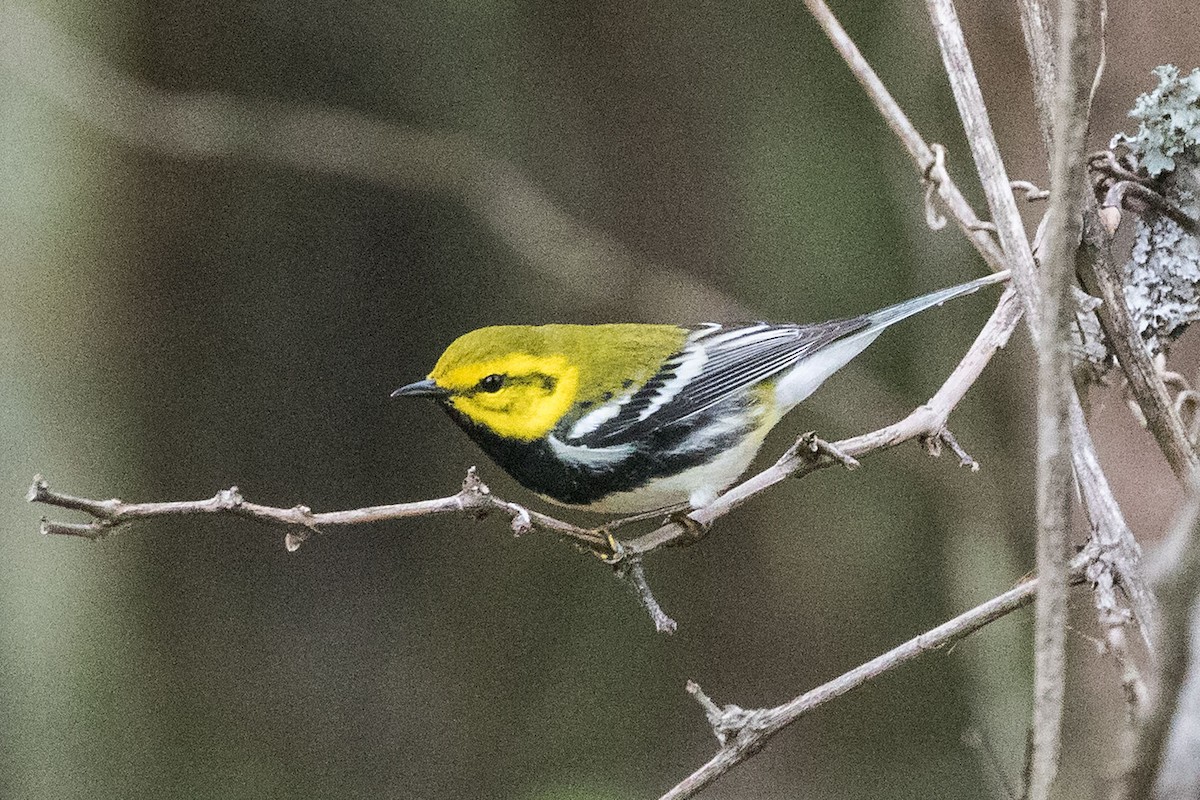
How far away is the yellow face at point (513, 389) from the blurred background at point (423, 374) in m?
0.44

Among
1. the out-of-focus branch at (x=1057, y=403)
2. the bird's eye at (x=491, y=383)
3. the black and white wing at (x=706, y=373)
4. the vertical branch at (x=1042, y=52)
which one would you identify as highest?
the vertical branch at (x=1042, y=52)

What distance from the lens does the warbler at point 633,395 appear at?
129 cm

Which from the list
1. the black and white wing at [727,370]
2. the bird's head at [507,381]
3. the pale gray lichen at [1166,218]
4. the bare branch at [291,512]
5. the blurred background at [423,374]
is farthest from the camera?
the blurred background at [423,374]

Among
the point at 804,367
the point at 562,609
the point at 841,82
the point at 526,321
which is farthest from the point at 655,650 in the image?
the point at 841,82

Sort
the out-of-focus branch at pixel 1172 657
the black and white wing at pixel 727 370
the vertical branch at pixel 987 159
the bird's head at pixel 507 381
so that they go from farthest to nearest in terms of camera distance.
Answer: the black and white wing at pixel 727 370
the bird's head at pixel 507 381
the vertical branch at pixel 987 159
the out-of-focus branch at pixel 1172 657

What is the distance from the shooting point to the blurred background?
186 centimetres

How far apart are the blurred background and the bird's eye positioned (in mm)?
560

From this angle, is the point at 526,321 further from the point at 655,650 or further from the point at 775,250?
the point at 655,650

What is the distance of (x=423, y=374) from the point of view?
5.95 feet

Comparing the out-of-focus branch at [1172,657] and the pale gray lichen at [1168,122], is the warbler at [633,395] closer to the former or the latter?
the pale gray lichen at [1168,122]

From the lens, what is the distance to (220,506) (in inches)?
36.5

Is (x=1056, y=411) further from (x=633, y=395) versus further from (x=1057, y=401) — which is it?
(x=633, y=395)

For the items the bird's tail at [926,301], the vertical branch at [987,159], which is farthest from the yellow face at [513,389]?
the vertical branch at [987,159]

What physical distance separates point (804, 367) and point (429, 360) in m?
0.67
